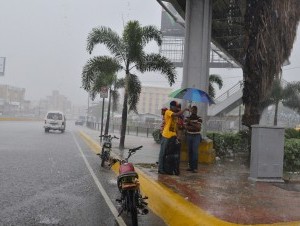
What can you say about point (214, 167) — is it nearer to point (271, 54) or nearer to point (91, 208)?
point (271, 54)

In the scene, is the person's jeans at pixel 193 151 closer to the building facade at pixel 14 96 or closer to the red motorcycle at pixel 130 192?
the red motorcycle at pixel 130 192

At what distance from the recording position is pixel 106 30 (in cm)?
2198

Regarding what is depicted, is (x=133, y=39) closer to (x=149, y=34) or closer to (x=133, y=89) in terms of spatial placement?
(x=149, y=34)

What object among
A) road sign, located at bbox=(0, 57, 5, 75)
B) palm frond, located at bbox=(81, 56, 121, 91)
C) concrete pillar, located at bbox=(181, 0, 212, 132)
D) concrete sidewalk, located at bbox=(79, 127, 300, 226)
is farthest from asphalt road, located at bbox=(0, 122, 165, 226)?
road sign, located at bbox=(0, 57, 5, 75)

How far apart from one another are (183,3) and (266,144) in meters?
10.7

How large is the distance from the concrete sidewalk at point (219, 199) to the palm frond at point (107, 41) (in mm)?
10288

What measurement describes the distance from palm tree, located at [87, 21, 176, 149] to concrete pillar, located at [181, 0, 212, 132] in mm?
5305

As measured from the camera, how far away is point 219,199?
8367mm

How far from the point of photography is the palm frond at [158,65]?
21500mm

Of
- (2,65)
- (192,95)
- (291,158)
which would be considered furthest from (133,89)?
(2,65)

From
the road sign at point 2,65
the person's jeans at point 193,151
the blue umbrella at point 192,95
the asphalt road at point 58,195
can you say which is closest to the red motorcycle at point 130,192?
the asphalt road at point 58,195

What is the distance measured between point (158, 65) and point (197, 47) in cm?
572

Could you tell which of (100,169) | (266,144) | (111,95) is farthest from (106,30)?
(266,144)

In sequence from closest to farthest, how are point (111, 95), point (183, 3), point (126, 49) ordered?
point (183, 3), point (126, 49), point (111, 95)
